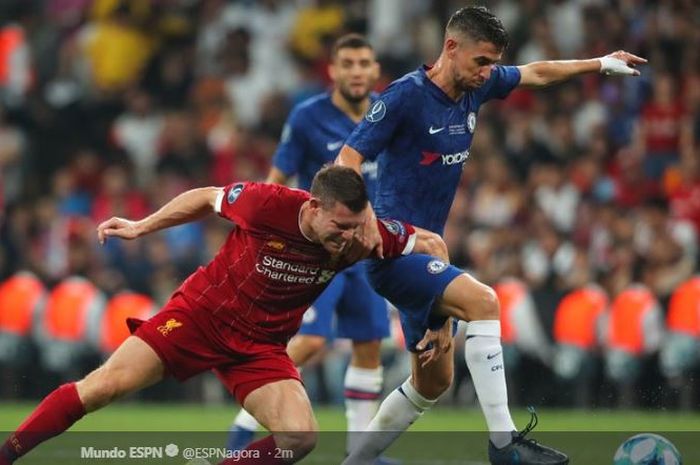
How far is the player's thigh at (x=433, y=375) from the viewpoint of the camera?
860 cm

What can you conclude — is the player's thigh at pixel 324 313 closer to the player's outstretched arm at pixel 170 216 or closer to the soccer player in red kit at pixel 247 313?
the soccer player in red kit at pixel 247 313

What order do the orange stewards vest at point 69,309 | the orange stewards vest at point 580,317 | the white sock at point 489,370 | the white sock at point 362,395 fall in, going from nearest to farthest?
the white sock at point 489,370 → the white sock at point 362,395 → the orange stewards vest at point 580,317 → the orange stewards vest at point 69,309

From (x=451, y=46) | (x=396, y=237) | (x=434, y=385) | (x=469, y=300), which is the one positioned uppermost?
(x=451, y=46)

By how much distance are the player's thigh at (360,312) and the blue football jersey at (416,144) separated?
1.92 metres

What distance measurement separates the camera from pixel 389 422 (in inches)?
→ 348

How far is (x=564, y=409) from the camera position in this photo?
50.8 ft

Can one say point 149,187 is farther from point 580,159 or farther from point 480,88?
point 480,88

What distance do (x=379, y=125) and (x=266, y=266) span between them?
3.34 feet

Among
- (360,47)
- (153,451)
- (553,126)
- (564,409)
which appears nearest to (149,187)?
(553,126)

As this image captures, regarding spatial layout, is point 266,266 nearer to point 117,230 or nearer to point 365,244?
point 365,244

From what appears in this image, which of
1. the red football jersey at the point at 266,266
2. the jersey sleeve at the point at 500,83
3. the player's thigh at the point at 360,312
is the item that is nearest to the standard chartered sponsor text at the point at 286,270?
the red football jersey at the point at 266,266

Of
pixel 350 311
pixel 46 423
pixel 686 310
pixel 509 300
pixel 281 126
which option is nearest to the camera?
pixel 46 423

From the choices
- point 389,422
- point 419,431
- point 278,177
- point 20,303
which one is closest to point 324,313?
point 278,177

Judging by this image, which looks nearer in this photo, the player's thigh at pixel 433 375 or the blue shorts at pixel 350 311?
the player's thigh at pixel 433 375
